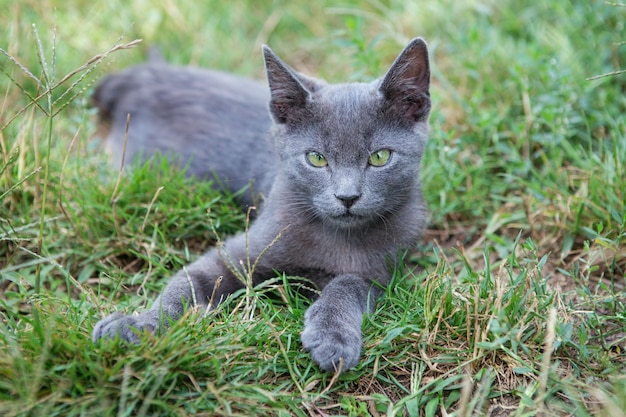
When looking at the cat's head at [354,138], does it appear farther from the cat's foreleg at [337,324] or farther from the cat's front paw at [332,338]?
the cat's front paw at [332,338]

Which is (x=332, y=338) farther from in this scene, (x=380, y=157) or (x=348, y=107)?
→ (x=348, y=107)

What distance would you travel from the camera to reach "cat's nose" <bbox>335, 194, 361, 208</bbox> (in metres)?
2.32

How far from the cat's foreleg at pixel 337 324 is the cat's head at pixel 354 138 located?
27 cm

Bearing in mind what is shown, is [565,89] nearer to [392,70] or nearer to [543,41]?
[543,41]

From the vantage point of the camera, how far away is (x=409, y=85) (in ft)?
8.20

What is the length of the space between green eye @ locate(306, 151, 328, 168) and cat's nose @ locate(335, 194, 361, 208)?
202 mm

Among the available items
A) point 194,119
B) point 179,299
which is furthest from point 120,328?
point 194,119

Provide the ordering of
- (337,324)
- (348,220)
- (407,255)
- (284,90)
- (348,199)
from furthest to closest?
(407,255), (284,90), (348,220), (348,199), (337,324)

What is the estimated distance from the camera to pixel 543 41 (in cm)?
397

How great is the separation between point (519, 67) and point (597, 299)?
155 cm

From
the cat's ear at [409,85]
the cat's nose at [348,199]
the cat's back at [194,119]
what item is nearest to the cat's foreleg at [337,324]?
the cat's nose at [348,199]

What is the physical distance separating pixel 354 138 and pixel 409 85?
0.33 metres

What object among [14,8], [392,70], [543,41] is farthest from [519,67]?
[14,8]

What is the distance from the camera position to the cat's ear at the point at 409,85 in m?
2.42
